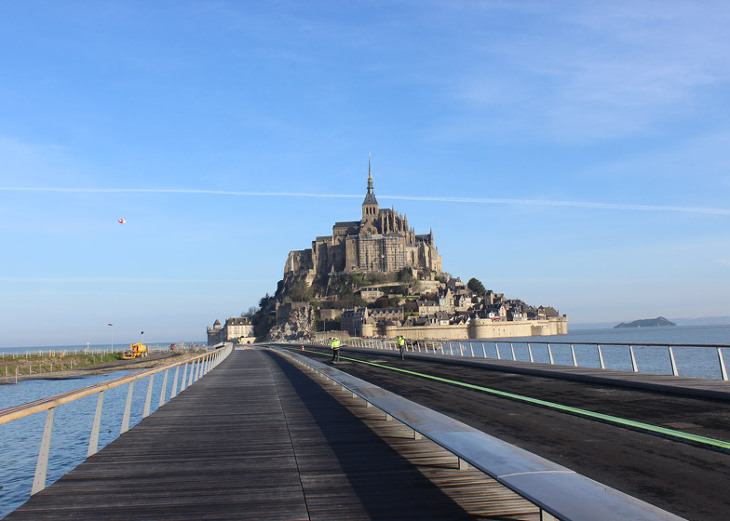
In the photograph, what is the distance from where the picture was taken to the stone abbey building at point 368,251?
600 feet

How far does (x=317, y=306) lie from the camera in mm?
174500

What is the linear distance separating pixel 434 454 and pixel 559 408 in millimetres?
4469

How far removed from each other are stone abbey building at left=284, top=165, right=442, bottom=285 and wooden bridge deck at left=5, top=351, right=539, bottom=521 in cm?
17159

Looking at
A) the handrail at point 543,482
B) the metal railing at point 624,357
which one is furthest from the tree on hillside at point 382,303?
the handrail at point 543,482

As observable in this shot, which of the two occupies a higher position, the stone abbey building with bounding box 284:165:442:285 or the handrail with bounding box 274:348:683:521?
the stone abbey building with bounding box 284:165:442:285

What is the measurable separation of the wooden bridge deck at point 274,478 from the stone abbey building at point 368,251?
171590 millimetres

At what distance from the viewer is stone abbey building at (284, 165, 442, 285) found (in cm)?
18300

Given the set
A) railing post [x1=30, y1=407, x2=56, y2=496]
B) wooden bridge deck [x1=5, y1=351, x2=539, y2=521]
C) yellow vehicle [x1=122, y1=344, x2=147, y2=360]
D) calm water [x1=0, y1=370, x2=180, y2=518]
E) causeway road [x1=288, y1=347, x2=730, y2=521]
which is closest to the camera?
wooden bridge deck [x1=5, y1=351, x2=539, y2=521]

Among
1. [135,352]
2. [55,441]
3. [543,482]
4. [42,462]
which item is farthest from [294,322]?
[543,482]

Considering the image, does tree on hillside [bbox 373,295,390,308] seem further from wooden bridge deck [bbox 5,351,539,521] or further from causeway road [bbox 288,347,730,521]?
wooden bridge deck [bbox 5,351,539,521]

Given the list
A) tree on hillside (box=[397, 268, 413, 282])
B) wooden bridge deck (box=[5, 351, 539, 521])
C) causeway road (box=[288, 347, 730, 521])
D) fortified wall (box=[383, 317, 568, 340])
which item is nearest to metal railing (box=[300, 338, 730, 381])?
causeway road (box=[288, 347, 730, 521])

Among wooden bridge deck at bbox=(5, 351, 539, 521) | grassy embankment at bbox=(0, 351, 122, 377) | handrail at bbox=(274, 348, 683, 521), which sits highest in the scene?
grassy embankment at bbox=(0, 351, 122, 377)

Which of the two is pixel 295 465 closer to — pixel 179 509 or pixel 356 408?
pixel 179 509

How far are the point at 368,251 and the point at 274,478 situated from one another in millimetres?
176090
